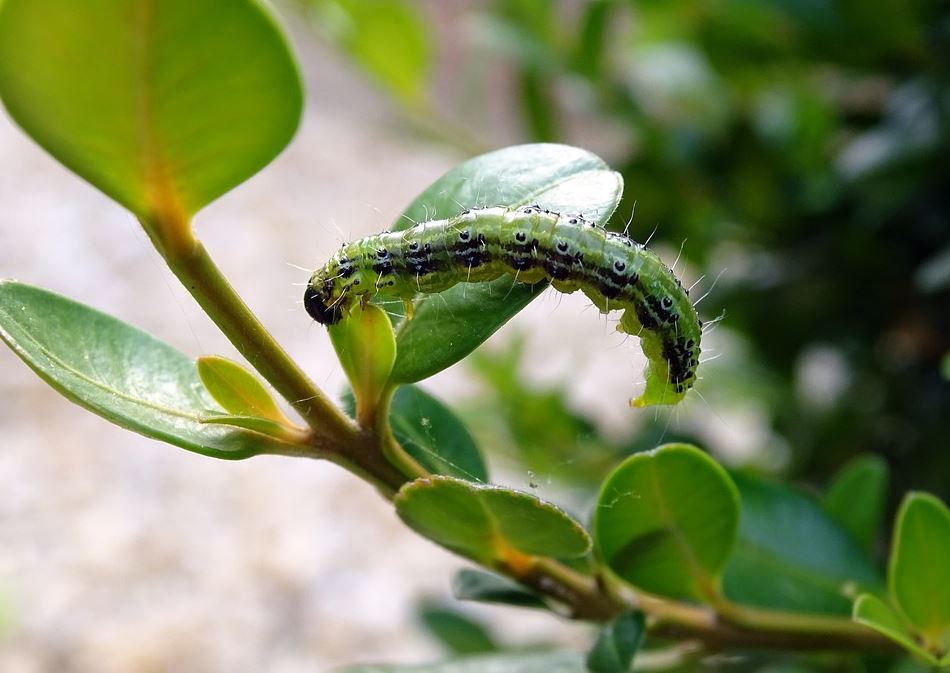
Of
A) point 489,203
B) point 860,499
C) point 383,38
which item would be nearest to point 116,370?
point 489,203

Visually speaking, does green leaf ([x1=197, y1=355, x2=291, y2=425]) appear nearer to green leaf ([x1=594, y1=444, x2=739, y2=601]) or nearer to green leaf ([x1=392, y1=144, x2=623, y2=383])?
green leaf ([x1=392, y1=144, x2=623, y2=383])

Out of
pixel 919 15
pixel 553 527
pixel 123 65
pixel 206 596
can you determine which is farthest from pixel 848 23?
pixel 206 596

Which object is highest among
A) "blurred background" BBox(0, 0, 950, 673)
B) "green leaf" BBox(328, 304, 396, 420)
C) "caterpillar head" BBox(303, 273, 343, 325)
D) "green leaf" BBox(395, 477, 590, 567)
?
"blurred background" BBox(0, 0, 950, 673)

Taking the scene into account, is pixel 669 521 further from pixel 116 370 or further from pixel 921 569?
pixel 116 370

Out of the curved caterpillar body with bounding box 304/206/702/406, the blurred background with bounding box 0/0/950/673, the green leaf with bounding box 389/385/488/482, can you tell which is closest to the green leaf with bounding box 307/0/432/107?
the blurred background with bounding box 0/0/950/673

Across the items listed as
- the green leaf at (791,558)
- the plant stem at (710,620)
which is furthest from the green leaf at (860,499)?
the plant stem at (710,620)

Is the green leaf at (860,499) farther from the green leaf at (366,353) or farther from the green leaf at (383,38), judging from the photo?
the green leaf at (383,38)
